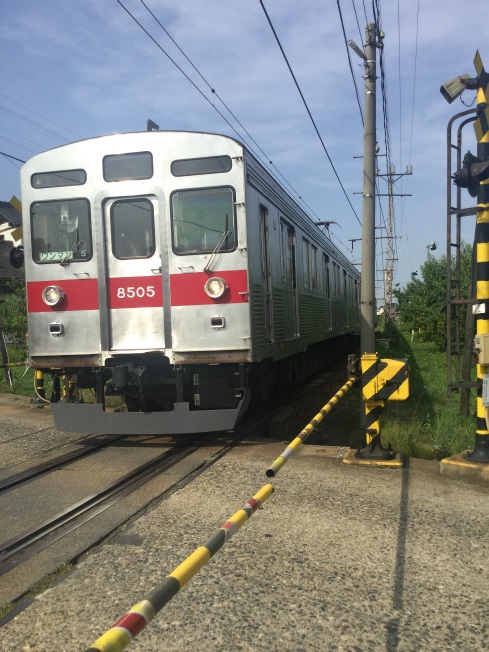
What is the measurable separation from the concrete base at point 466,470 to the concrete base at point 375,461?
42cm

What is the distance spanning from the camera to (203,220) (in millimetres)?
6359

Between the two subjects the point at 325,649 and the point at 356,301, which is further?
the point at 356,301

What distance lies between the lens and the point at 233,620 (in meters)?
2.88

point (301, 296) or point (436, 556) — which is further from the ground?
point (301, 296)

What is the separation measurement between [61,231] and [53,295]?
723 millimetres

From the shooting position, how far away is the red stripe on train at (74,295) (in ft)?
21.4

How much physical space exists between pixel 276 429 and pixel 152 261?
317 cm

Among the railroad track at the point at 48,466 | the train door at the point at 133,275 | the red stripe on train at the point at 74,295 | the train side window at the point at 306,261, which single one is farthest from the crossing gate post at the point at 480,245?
the train side window at the point at 306,261

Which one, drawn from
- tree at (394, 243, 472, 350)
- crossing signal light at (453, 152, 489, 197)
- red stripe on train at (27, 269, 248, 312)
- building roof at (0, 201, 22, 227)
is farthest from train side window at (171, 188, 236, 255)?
building roof at (0, 201, 22, 227)

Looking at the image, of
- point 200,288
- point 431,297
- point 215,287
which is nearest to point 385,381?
point 215,287

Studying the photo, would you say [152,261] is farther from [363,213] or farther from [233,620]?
[233,620]

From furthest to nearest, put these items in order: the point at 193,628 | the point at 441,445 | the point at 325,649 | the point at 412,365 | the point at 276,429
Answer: the point at 412,365 → the point at 276,429 → the point at 441,445 → the point at 193,628 → the point at 325,649

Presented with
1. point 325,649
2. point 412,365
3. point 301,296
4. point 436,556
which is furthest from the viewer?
point 412,365

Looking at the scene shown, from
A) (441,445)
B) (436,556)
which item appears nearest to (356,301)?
(441,445)
